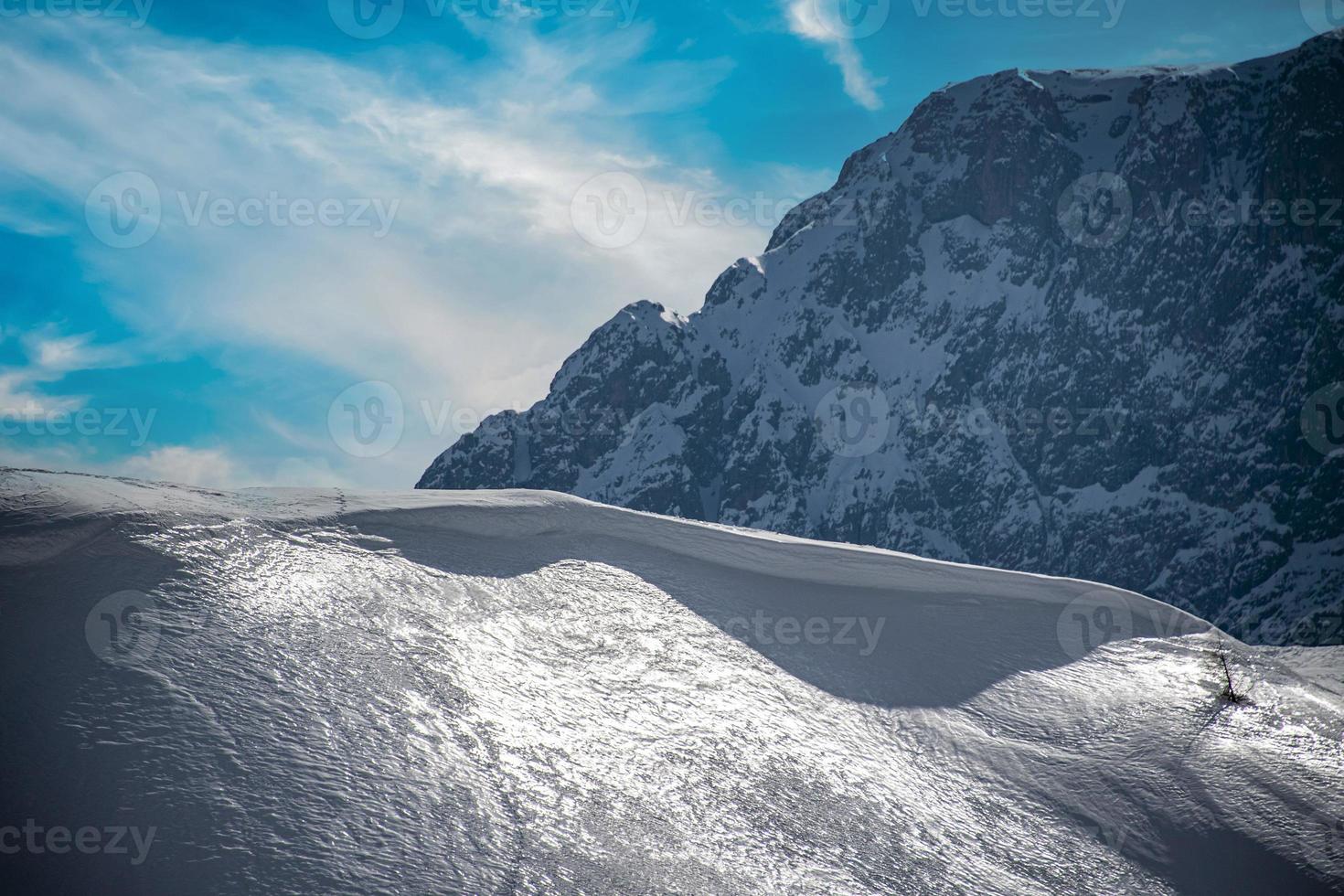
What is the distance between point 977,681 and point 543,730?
4.72 meters

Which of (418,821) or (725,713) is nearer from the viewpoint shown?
(418,821)

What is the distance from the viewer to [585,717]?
27.7 feet

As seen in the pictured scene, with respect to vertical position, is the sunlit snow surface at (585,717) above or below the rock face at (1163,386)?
below

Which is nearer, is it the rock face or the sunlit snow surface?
the sunlit snow surface

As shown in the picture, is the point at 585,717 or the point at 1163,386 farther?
the point at 1163,386

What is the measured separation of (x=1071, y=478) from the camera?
18188 cm

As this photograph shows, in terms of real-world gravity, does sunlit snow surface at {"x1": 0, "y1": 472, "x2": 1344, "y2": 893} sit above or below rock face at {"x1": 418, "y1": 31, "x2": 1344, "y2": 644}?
below

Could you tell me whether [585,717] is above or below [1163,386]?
below

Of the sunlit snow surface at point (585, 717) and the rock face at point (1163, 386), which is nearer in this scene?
the sunlit snow surface at point (585, 717)

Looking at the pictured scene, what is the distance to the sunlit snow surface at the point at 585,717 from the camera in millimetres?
6633

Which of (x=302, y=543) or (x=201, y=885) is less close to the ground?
(x=302, y=543)

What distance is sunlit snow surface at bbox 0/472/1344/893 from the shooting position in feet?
21.8

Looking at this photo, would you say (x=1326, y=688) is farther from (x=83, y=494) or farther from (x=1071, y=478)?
(x=1071, y=478)

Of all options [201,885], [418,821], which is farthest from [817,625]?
[201,885]
